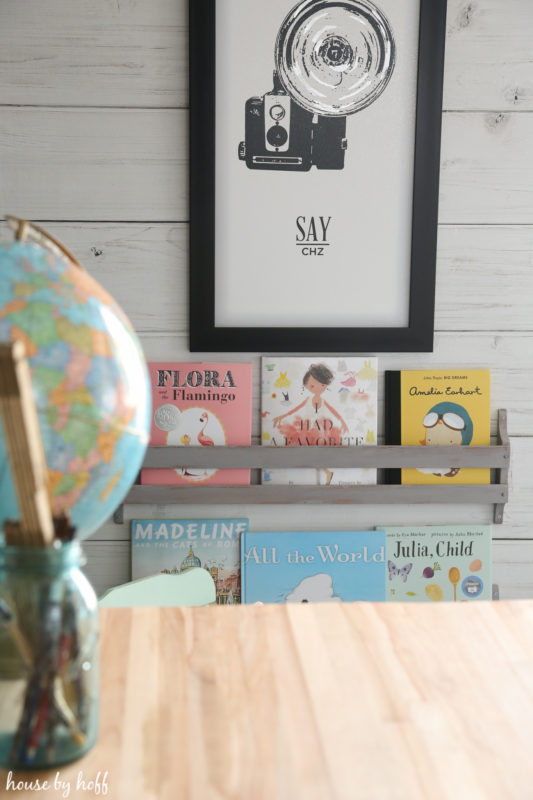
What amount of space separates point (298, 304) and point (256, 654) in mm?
1006

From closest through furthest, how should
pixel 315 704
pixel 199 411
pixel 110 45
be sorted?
→ pixel 315 704 < pixel 110 45 < pixel 199 411

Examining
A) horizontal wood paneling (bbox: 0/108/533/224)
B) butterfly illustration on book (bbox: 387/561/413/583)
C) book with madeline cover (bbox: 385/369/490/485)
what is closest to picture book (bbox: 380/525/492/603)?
butterfly illustration on book (bbox: 387/561/413/583)

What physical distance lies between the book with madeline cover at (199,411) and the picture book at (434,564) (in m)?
0.39

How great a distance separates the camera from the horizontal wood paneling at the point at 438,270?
4.96 ft

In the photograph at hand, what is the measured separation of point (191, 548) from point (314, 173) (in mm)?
880

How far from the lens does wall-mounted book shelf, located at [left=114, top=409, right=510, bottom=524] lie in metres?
1.54

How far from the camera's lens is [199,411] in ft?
5.11

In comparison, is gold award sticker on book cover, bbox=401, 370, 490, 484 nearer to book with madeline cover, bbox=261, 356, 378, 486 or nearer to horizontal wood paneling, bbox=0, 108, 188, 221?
book with madeline cover, bbox=261, 356, 378, 486

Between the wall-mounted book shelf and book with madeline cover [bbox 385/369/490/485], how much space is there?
0.09 feet

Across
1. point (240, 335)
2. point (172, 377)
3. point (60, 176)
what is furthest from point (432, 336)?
point (60, 176)

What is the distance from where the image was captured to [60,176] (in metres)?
1.48

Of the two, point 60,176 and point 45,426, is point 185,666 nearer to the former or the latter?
point 45,426

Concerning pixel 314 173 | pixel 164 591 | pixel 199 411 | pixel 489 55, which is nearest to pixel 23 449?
pixel 164 591

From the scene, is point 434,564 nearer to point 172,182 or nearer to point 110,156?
point 172,182
